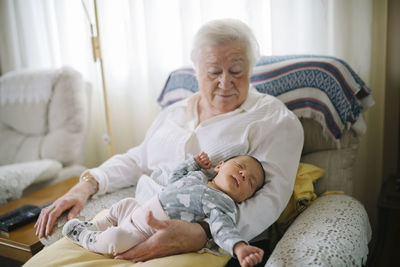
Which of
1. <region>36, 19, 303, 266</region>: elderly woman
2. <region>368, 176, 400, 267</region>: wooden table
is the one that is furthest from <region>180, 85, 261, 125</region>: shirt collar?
<region>368, 176, 400, 267</region>: wooden table

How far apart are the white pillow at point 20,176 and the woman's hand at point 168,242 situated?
0.96 m

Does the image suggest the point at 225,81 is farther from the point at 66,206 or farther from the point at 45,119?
the point at 45,119

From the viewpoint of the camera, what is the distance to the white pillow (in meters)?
1.61

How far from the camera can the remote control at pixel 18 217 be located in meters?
1.25

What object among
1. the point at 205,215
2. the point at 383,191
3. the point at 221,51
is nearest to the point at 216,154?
the point at 205,215

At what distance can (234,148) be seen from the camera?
1.20 m

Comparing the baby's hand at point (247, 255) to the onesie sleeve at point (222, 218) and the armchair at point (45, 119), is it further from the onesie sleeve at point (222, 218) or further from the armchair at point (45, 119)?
the armchair at point (45, 119)

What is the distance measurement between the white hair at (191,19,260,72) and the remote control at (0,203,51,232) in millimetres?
944

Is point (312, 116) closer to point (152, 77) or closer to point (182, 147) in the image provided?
point (182, 147)

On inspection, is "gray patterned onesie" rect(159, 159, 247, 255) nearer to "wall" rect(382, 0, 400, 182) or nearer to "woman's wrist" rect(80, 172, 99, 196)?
"woman's wrist" rect(80, 172, 99, 196)

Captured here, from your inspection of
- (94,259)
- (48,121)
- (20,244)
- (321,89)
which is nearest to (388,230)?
→ (321,89)

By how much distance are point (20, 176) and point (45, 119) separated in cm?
57

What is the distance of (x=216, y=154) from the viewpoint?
1.23 metres

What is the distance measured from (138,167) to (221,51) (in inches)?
27.3
